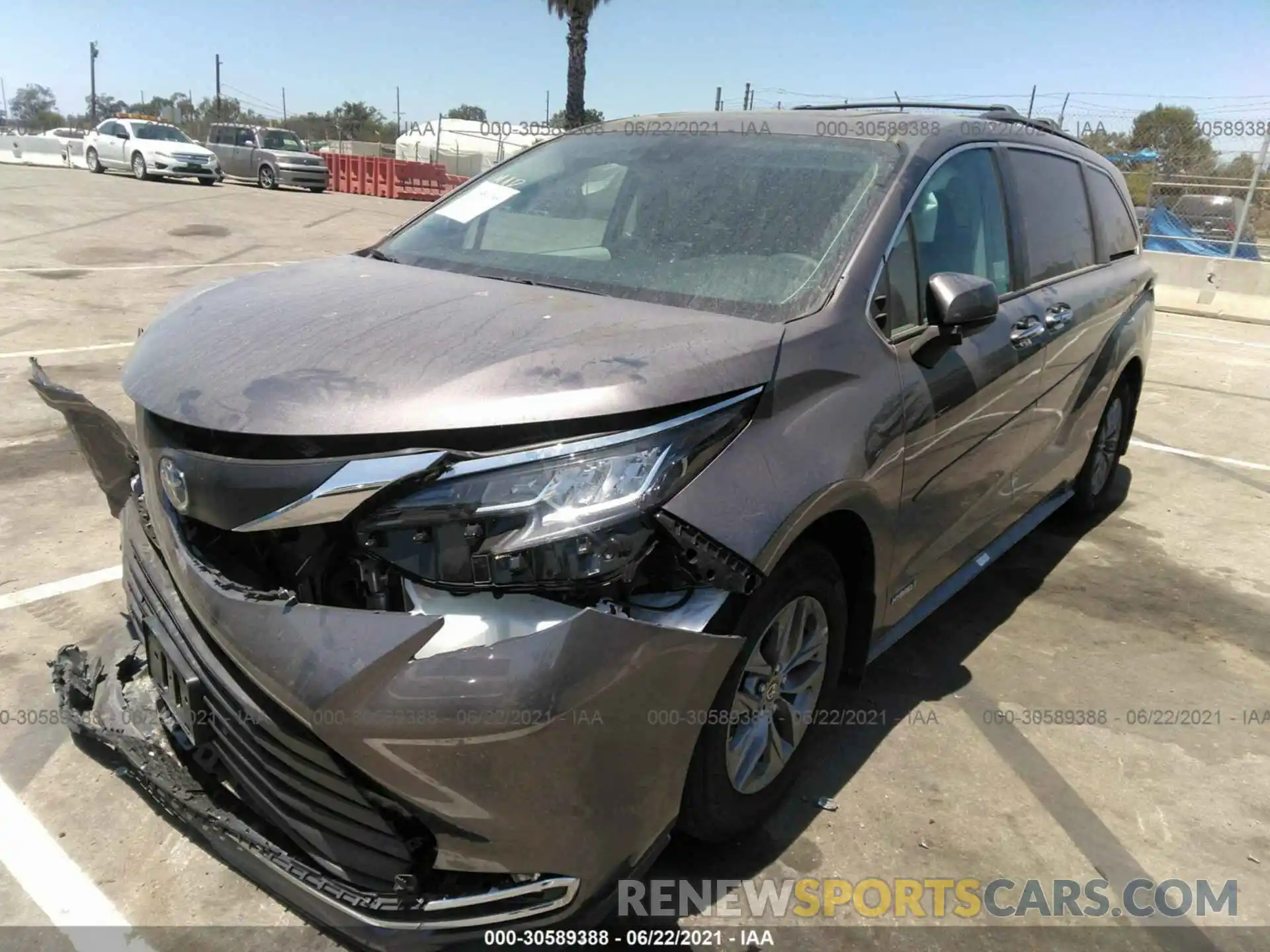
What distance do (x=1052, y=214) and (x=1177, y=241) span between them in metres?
15.0

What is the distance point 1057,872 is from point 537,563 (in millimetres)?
1912

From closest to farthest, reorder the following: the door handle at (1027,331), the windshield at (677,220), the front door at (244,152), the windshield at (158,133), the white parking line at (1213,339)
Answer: the windshield at (677,220)
the door handle at (1027,331)
the white parking line at (1213,339)
the windshield at (158,133)
the front door at (244,152)

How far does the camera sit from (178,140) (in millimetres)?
26219

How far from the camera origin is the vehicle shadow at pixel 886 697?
8.54 feet

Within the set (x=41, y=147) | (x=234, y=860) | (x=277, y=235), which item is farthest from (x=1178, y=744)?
(x=41, y=147)

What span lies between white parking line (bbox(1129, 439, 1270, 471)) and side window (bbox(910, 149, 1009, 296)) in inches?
163

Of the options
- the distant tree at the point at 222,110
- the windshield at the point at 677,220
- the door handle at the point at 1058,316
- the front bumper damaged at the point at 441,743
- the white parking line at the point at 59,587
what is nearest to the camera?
the front bumper damaged at the point at 441,743

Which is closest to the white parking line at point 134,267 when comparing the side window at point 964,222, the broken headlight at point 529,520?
the side window at point 964,222

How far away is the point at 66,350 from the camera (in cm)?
747

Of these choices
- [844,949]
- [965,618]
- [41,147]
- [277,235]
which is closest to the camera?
[844,949]

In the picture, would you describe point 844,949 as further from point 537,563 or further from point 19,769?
point 19,769

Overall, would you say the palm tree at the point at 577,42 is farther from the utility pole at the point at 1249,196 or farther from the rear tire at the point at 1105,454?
the rear tire at the point at 1105,454

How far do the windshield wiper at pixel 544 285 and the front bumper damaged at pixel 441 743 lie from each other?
1178 millimetres

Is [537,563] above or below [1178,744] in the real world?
above
